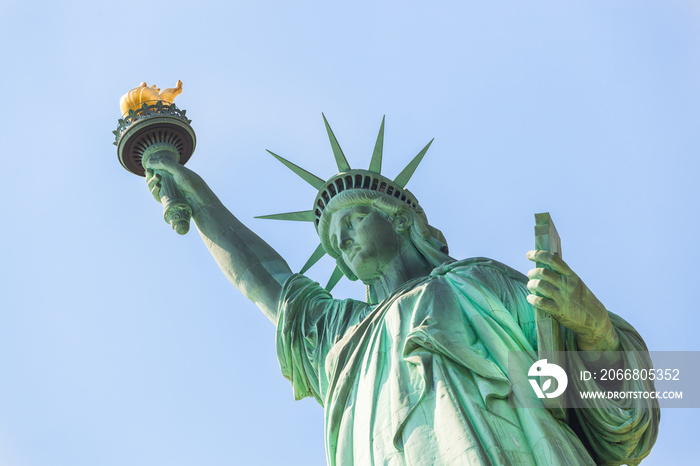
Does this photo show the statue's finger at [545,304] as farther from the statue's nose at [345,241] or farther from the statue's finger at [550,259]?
the statue's nose at [345,241]

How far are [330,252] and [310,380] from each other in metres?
1.23

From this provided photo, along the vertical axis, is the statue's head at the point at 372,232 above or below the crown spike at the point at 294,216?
below

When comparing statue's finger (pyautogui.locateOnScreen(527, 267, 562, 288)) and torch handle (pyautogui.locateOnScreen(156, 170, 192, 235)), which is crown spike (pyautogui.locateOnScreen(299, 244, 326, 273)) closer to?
torch handle (pyautogui.locateOnScreen(156, 170, 192, 235))

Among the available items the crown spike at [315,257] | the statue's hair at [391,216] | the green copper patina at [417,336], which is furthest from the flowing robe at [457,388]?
the crown spike at [315,257]

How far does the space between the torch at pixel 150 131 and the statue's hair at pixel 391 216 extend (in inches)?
83.2

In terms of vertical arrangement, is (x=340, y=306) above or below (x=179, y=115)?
below

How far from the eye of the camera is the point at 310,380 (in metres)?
12.5

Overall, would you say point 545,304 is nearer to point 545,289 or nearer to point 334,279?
point 545,289

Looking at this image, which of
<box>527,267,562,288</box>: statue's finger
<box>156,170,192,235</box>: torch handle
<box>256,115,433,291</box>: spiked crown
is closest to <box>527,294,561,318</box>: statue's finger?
<box>527,267,562,288</box>: statue's finger

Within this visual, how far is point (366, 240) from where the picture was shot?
492 inches

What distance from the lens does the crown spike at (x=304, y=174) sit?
13.4 meters

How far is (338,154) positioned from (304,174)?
41 centimetres

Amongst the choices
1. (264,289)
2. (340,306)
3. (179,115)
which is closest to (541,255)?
(340,306)

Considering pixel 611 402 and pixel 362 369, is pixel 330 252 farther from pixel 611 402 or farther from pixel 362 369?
pixel 611 402
